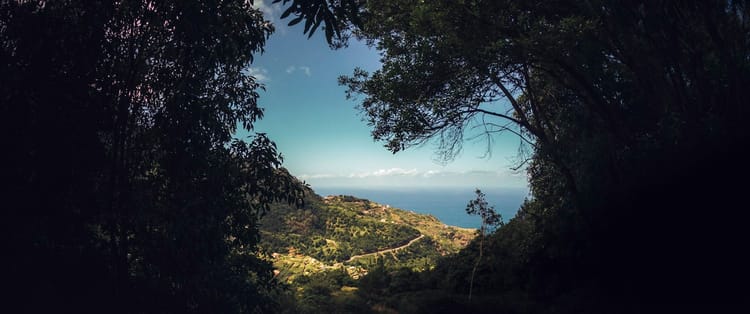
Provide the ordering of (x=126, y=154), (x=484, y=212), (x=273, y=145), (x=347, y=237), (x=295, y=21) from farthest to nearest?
(x=347, y=237) → (x=484, y=212) → (x=273, y=145) → (x=126, y=154) → (x=295, y=21)

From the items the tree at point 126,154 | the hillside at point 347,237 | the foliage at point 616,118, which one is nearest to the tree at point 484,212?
the foliage at point 616,118

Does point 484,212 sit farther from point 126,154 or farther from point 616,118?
point 126,154

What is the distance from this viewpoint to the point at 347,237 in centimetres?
11881

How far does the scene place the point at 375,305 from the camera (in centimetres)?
1178

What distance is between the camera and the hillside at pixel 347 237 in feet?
302

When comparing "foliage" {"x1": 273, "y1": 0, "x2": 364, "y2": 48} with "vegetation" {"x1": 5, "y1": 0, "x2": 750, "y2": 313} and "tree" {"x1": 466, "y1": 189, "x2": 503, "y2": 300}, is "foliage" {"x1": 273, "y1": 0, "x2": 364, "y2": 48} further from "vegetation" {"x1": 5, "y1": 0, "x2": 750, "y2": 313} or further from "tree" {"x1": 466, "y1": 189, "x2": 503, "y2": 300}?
"tree" {"x1": 466, "y1": 189, "x2": 503, "y2": 300}

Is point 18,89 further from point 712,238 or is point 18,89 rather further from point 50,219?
point 712,238

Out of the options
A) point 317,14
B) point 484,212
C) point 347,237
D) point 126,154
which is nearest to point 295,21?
point 317,14

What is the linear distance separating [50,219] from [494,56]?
8287mm

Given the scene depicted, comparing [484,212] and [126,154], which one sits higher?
[126,154]

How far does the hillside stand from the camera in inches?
3625

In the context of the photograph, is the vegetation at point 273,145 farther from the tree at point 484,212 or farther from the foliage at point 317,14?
the tree at point 484,212

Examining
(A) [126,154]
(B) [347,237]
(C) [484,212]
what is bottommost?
(B) [347,237]

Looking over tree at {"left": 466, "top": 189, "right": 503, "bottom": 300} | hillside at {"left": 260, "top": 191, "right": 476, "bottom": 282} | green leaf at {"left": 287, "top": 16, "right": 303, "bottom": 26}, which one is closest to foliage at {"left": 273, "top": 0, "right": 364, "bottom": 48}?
green leaf at {"left": 287, "top": 16, "right": 303, "bottom": 26}
